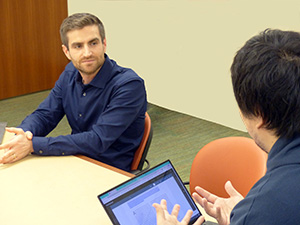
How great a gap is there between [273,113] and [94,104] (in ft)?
4.94

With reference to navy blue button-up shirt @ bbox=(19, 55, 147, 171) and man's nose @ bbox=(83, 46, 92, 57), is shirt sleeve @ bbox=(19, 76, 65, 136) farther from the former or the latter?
man's nose @ bbox=(83, 46, 92, 57)

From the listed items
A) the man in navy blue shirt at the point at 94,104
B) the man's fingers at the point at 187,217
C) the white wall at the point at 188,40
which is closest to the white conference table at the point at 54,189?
the man in navy blue shirt at the point at 94,104

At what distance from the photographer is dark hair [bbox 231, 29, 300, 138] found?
1.16 meters

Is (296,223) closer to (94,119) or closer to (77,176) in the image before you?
(77,176)

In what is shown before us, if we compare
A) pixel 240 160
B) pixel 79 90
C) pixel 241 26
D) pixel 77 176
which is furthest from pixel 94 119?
pixel 241 26

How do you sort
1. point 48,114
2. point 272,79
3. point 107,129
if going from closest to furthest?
point 272,79
point 107,129
point 48,114

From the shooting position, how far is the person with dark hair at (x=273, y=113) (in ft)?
3.74

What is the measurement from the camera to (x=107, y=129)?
240 centimetres

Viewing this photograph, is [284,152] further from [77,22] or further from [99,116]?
[77,22]

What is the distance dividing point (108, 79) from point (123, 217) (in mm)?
1108

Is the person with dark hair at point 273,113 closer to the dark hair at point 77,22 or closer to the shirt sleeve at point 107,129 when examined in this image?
the shirt sleeve at point 107,129

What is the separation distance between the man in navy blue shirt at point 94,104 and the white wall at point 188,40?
2.00 meters

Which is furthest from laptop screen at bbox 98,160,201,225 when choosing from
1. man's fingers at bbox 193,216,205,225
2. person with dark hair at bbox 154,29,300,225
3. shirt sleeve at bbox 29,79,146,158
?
shirt sleeve at bbox 29,79,146,158

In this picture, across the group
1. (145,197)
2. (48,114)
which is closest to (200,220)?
(145,197)
